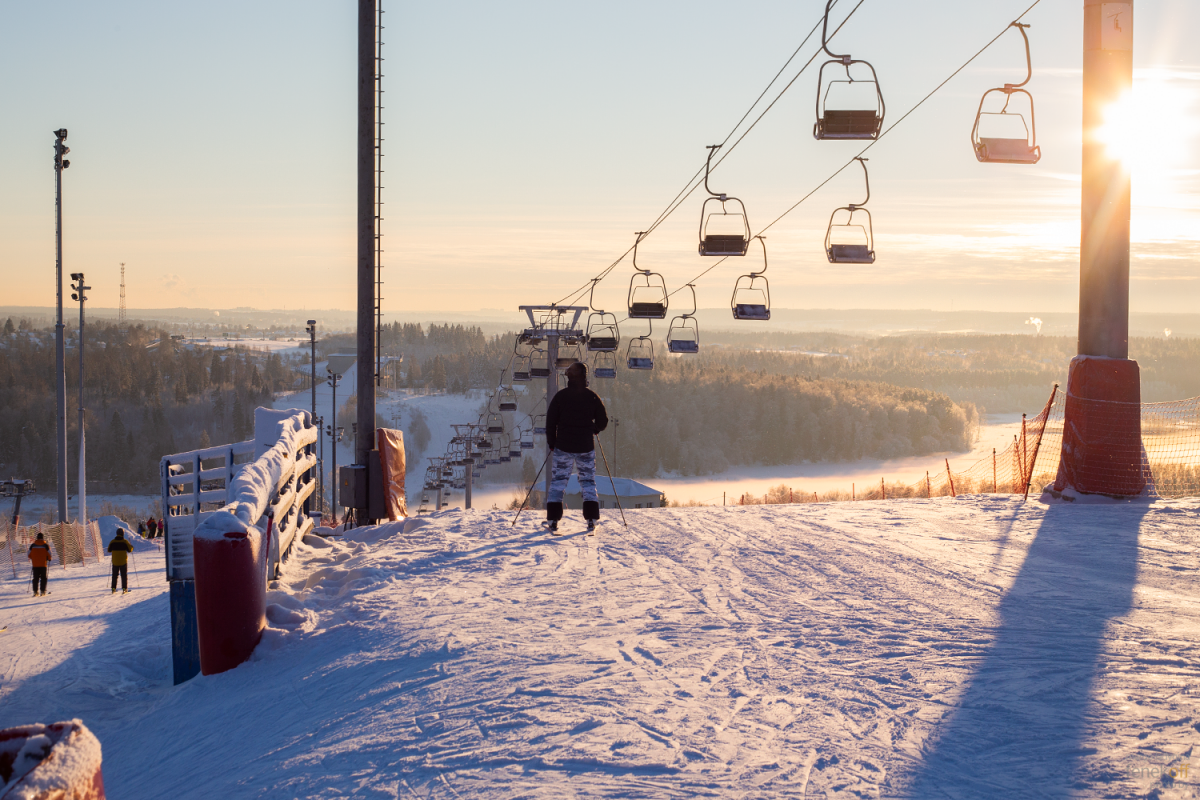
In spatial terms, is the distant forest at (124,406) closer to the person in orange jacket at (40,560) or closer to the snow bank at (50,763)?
the person in orange jacket at (40,560)

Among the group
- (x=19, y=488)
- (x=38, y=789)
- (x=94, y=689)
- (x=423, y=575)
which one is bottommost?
(x=19, y=488)

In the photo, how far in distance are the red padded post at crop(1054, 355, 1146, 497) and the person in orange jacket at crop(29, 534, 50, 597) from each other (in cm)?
1517

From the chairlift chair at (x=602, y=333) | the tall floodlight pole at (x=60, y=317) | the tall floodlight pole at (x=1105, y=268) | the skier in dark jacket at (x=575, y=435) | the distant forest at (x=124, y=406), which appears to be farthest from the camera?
the distant forest at (x=124, y=406)

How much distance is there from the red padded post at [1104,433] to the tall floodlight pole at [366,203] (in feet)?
30.3

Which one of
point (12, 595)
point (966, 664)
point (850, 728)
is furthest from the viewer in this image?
point (12, 595)

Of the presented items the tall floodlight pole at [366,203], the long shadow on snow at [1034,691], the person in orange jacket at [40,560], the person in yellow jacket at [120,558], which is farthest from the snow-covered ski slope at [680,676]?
the person in orange jacket at [40,560]

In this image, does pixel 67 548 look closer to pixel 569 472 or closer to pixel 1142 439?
pixel 569 472

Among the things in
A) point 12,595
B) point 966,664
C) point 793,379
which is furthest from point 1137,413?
point 793,379

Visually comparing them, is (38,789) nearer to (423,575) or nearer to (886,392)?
(423,575)

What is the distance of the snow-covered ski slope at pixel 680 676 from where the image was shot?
140 inches

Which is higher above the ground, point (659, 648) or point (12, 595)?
point (659, 648)

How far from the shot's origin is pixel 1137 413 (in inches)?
451

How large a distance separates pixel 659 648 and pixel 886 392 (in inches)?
7000

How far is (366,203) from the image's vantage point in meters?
11.6
